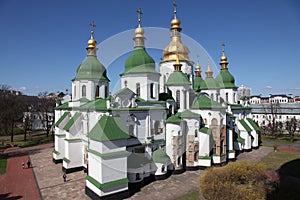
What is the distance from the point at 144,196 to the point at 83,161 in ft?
27.9

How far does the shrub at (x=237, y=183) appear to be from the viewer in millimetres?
9820

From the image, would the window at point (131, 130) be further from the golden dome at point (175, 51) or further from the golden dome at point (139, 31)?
the golden dome at point (175, 51)

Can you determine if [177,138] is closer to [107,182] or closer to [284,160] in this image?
[107,182]

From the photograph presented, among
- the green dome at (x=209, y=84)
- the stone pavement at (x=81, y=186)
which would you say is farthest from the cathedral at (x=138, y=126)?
the green dome at (x=209, y=84)

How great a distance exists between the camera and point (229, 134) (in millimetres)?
22719

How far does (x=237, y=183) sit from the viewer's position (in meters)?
11.1

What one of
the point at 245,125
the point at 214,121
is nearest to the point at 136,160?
the point at 214,121

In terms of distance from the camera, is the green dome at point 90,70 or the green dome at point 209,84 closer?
the green dome at point 90,70

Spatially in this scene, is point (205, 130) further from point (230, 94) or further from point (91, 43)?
point (91, 43)

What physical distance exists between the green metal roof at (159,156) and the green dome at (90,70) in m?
10.9

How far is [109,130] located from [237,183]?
29.3 feet

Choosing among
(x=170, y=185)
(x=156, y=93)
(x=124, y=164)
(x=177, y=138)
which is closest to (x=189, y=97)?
(x=156, y=93)

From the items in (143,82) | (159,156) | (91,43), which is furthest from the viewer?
(91,43)

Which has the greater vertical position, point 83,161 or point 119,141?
point 119,141
